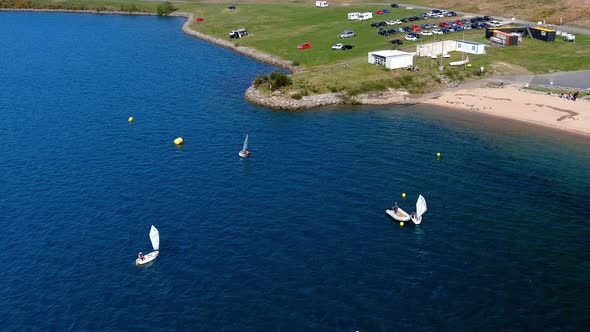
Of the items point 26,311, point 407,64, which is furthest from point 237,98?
point 26,311

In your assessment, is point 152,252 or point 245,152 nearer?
point 152,252

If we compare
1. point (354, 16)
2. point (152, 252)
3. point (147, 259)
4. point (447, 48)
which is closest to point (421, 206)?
point (152, 252)

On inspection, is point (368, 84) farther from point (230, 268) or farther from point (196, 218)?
point (230, 268)

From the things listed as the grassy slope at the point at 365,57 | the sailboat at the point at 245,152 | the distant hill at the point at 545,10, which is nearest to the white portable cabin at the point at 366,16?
the grassy slope at the point at 365,57

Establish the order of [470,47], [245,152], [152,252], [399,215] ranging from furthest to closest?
[470,47] < [245,152] < [399,215] < [152,252]

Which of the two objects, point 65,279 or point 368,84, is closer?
point 65,279

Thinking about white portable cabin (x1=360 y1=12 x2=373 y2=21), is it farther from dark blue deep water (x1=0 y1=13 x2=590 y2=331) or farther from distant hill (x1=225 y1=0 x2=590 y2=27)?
dark blue deep water (x1=0 y1=13 x2=590 y2=331)

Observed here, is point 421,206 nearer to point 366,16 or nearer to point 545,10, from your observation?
point 366,16

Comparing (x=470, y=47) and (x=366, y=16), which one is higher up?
(x=366, y=16)
